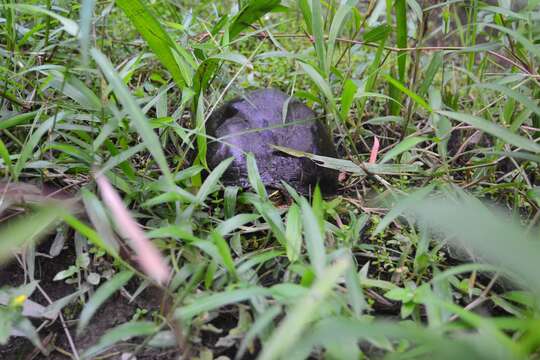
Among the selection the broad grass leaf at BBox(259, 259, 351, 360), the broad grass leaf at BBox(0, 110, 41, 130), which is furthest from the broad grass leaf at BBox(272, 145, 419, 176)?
the broad grass leaf at BBox(0, 110, 41, 130)

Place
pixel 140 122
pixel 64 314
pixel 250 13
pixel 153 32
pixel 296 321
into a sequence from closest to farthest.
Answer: pixel 296 321 < pixel 140 122 < pixel 64 314 < pixel 153 32 < pixel 250 13

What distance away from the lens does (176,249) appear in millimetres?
1265

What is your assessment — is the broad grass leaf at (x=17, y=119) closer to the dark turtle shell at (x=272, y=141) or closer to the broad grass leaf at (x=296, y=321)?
the dark turtle shell at (x=272, y=141)

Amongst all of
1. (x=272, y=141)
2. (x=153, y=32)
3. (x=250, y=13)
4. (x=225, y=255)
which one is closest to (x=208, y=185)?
(x=225, y=255)

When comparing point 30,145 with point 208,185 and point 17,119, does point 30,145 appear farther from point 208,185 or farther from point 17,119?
point 208,185

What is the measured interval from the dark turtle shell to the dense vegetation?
5 cm

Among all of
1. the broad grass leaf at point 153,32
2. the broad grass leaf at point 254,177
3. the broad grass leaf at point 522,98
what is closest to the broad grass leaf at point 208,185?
the broad grass leaf at point 254,177

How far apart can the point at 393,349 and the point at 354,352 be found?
0.10m

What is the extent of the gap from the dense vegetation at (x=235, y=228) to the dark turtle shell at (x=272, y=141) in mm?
54

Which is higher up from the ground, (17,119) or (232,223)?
(17,119)

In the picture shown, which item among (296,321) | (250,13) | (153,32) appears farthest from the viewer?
(250,13)

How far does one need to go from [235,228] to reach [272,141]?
15.8 inches

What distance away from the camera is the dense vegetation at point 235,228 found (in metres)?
0.98

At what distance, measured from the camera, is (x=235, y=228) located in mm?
1343
